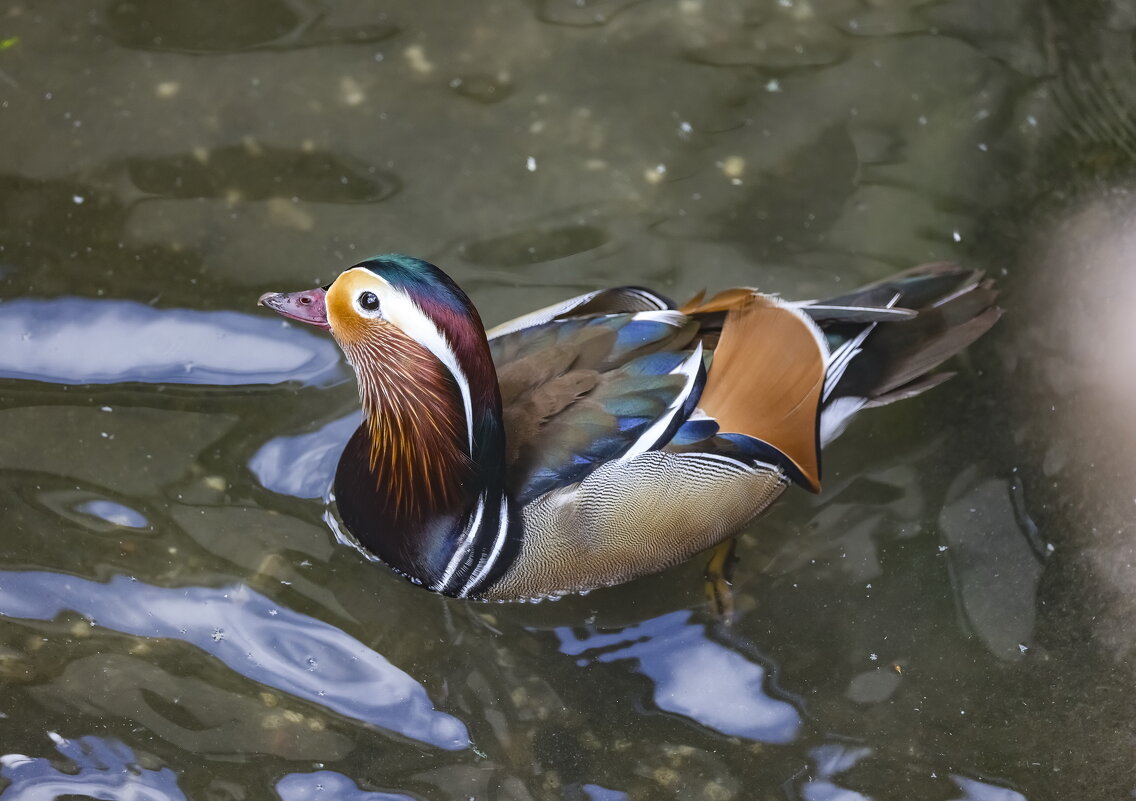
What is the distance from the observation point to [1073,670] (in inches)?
115

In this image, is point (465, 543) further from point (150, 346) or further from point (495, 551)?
point (150, 346)

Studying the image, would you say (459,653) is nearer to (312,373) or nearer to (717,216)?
(312,373)

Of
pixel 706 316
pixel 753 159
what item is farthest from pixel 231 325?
pixel 753 159

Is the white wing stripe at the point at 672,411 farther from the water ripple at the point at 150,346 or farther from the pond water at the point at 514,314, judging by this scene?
the water ripple at the point at 150,346

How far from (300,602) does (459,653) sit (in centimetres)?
45

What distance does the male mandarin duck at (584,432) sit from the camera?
2.83m

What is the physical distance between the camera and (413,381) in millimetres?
2818

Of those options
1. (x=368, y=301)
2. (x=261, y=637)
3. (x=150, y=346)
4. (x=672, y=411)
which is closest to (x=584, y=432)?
(x=672, y=411)

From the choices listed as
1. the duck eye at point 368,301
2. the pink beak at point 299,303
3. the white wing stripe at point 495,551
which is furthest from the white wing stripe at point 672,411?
the pink beak at point 299,303

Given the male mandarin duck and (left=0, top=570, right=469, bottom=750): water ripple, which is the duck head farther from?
(left=0, top=570, right=469, bottom=750): water ripple

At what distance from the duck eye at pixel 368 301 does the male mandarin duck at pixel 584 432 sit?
0.03 metres

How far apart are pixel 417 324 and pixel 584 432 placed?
0.51 meters

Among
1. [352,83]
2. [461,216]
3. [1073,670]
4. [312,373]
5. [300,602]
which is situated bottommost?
[1073,670]

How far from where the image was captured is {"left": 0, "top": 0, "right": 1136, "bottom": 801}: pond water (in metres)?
2.82
